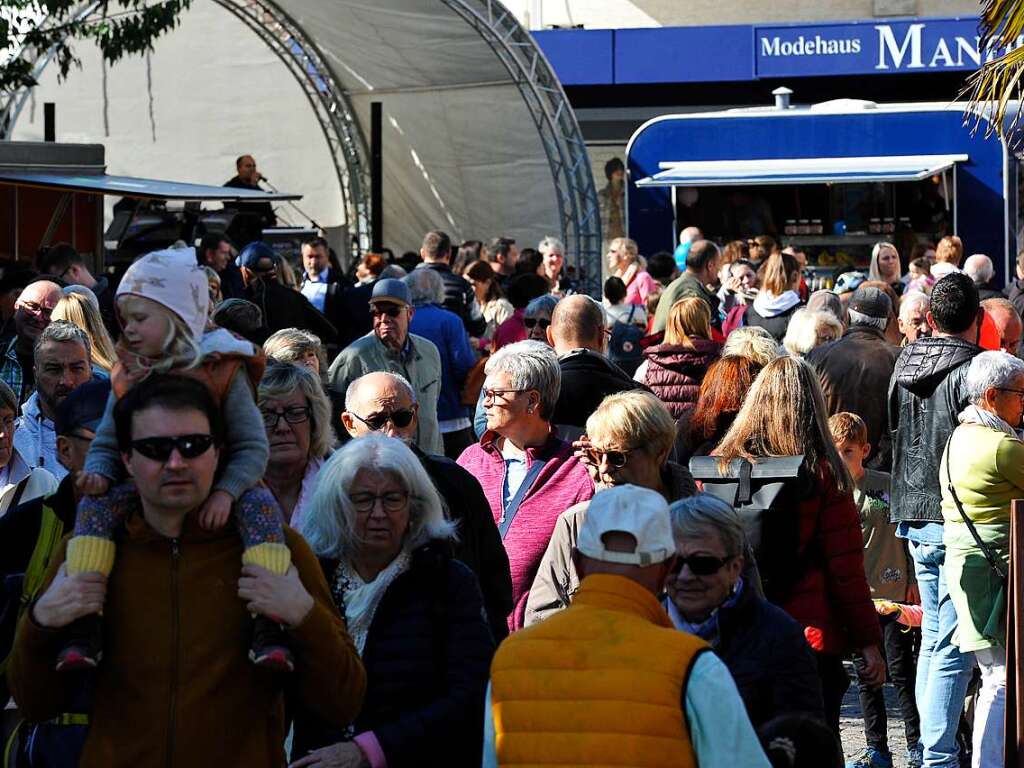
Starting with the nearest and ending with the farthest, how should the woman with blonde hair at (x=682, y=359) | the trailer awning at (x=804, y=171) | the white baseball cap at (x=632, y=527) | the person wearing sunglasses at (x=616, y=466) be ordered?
the white baseball cap at (x=632, y=527)
the person wearing sunglasses at (x=616, y=466)
the woman with blonde hair at (x=682, y=359)
the trailer awning at (x=804, y=171)

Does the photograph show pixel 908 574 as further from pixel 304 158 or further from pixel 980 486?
pixel 304 158

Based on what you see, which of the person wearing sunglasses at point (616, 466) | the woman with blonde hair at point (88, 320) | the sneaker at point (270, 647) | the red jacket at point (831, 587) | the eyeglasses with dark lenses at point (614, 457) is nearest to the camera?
the sneaker at point (270, 647)

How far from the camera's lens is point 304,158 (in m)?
28.5

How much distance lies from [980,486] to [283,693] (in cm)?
377

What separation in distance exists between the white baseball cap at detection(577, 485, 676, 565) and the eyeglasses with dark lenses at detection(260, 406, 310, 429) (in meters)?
2.01

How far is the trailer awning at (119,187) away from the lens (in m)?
15.4

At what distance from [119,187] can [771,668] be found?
12.7 metres

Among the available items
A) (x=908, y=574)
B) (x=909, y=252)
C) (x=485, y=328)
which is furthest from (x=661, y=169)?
(x=908, y=574)

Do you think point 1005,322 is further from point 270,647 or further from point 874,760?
point 270,647

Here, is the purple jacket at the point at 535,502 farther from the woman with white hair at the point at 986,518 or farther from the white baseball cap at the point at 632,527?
the white baseball cap at the point at 632,527

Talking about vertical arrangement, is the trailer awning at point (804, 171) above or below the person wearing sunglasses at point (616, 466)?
above

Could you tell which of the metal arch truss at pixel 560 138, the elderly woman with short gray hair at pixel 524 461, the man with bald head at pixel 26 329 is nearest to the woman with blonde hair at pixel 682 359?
the elderly woman with short gray hair at pixel 524 461

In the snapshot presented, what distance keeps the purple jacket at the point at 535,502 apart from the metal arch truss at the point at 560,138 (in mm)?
15332

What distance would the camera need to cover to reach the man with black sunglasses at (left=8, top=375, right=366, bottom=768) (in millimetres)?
3570
